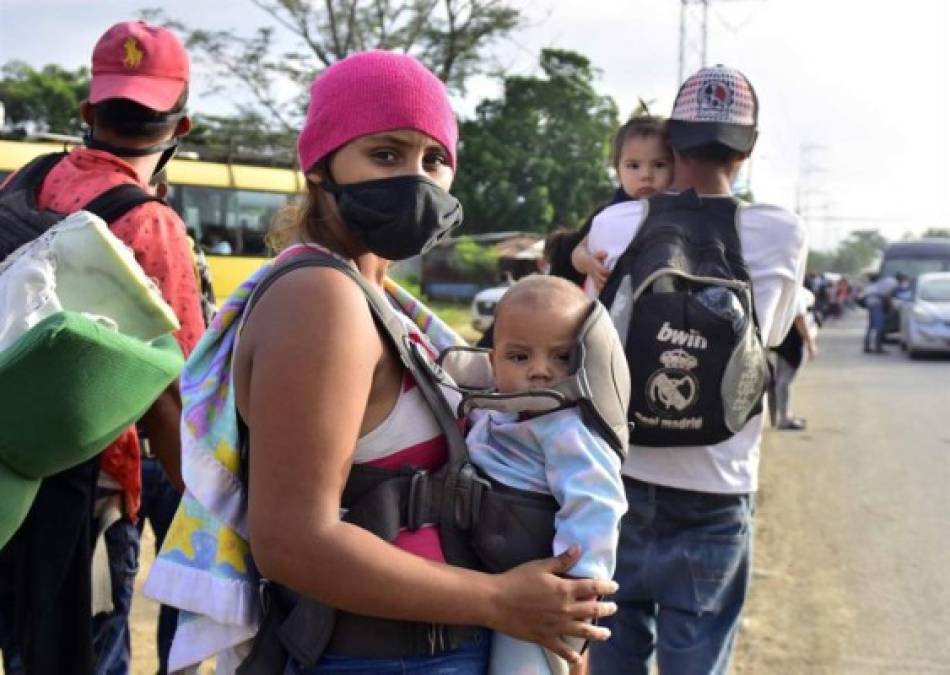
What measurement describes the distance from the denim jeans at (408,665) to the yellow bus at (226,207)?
44.6 feet

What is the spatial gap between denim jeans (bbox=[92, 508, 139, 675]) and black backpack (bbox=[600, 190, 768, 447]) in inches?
50.0

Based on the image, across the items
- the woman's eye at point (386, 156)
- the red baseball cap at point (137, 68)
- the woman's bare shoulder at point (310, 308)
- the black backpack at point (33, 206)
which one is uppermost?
the red baseball cap at point (137, 68)

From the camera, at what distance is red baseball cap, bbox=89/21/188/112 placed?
263 cm

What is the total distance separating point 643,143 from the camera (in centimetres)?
302

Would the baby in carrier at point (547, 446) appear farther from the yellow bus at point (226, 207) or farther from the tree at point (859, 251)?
the tree at point (859, 251)

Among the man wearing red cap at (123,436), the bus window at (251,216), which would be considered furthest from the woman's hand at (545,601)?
the bus window at (251,216)

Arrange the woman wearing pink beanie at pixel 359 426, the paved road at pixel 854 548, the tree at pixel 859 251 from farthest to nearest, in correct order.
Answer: the tree at pixel 859 251
the paved road at pixel 854 548
the woman wearing pink beanie at pixel 359 426

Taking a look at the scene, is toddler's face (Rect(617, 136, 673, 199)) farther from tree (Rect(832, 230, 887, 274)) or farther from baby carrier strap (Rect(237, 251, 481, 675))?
tree (Rect(832, 230, 887, 274))

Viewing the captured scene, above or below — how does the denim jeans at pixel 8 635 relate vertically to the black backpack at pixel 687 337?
below

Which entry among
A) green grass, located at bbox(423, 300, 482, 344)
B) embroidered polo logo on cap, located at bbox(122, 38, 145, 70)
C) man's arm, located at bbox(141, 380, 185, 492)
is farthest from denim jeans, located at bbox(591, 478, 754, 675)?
green grass, located at bbox(423, 300, 482, 344)

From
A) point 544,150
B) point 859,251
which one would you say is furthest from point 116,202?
point 859,251

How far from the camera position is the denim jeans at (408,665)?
161 centimetres

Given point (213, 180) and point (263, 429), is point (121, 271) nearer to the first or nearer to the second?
point (263, 429)

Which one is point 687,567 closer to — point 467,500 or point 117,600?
point 467,500
